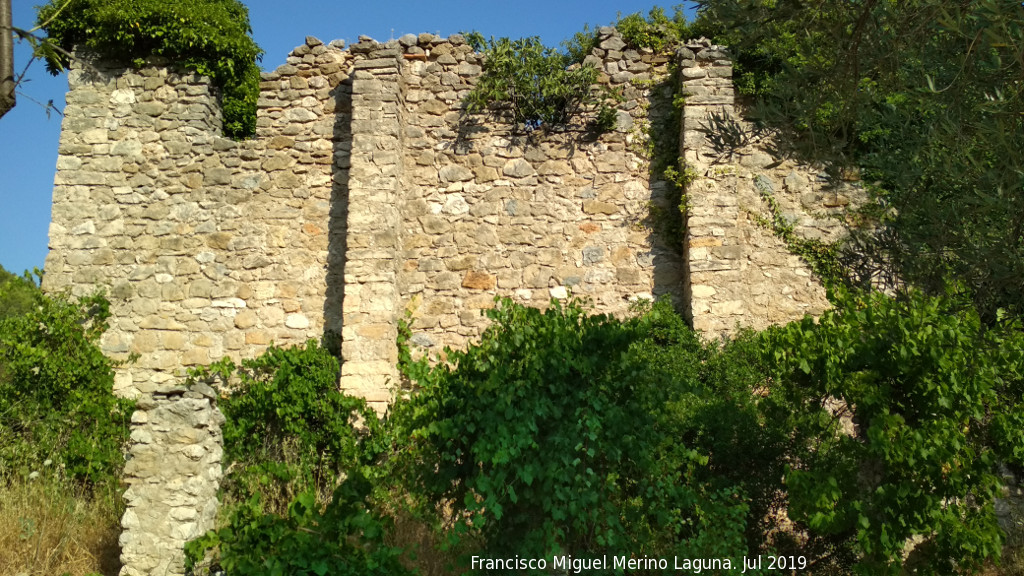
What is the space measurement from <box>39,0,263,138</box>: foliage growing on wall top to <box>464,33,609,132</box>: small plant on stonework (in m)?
2.46

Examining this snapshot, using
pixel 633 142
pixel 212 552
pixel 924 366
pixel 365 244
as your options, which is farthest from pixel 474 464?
pixel 633 142

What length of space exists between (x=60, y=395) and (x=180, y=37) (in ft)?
12.4

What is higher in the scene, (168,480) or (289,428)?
(289,428)

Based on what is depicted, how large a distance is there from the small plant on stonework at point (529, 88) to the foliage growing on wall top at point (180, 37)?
2.46 meters

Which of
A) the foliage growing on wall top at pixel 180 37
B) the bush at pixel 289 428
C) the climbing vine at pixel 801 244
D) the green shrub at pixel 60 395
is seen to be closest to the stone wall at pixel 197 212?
the foliage growing on wall top at pixel 180 37

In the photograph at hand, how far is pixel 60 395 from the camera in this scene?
753 centimetres

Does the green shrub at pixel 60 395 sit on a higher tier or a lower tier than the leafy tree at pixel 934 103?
lower

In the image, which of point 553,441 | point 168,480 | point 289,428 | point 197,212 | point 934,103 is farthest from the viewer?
point 197,212

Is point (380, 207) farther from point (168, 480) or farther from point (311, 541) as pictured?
point (311, 541)

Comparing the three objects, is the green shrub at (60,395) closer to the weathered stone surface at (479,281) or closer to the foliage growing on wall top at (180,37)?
the foliage growing on wall top at (180,37)

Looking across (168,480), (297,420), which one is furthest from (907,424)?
(297,420)

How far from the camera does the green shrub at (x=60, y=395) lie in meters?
7.06

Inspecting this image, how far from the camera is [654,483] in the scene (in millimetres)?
4754

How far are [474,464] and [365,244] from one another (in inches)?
146
